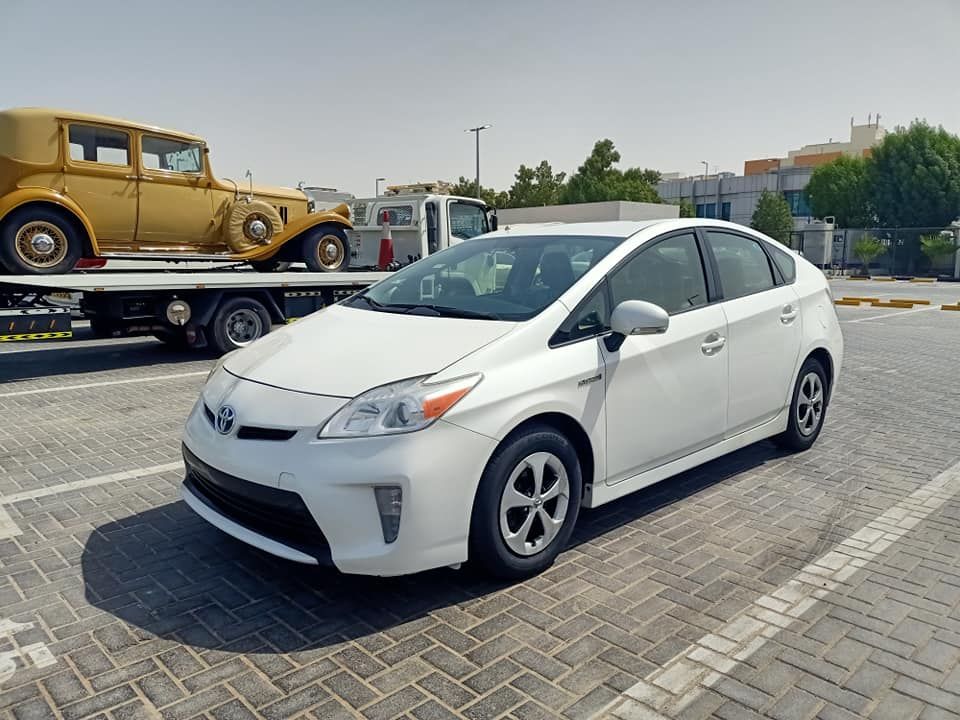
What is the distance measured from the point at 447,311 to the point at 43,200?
705 cm

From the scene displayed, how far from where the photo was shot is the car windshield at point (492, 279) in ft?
12.8

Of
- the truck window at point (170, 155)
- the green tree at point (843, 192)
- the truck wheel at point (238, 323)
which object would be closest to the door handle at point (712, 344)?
the truck wheel at point (238, 323)

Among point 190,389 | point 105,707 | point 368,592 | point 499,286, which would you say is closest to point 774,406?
point 499,286

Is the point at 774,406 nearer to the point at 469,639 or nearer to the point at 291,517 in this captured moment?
the point at 469,639

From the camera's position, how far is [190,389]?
7.98 metres

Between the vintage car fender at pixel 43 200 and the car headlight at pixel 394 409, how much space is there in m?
7.40

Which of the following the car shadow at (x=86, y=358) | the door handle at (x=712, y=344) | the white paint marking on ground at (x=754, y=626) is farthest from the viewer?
the car shadow at (x=86, y=358)

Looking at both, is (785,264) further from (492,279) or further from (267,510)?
(267,510)

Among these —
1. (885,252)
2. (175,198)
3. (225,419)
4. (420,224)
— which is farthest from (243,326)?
(885,252)

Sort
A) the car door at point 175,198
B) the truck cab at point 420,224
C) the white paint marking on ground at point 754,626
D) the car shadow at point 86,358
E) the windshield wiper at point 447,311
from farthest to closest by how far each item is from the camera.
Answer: the truck cab at point 420,224 → the car door at point 175,198 → the car shadow at point 86,358 → the windshield wiper at point 447,311 → the white paint marking on ground at point 754,626

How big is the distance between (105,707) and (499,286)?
268cm

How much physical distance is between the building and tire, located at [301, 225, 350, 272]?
61.7m

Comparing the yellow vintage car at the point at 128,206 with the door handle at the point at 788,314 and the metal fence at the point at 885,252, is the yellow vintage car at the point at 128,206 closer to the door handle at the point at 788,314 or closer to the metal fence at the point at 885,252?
the door handle at the point at 788,314

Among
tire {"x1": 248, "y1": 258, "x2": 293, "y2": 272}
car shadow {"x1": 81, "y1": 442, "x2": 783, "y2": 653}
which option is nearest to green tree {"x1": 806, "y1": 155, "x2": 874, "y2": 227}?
tire {"x1": 248, "y1": 258, "x2": 293, "y2": 272}
